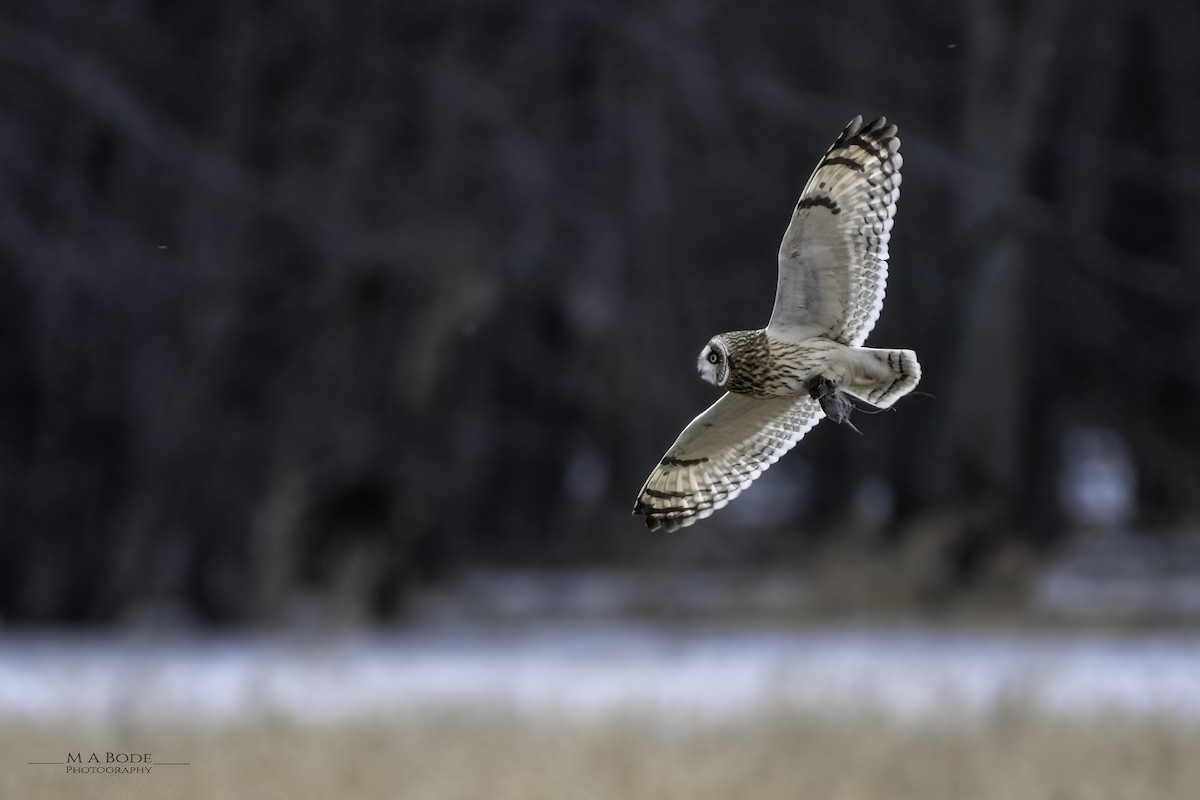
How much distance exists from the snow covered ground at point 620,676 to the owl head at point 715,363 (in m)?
4.85

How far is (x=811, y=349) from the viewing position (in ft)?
9.71

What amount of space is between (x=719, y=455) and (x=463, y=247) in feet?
26.9

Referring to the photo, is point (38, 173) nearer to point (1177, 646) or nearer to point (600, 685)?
point (600, 685)

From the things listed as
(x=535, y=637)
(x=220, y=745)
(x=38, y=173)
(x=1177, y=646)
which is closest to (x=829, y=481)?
(x=535, y=637)

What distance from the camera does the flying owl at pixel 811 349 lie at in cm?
289

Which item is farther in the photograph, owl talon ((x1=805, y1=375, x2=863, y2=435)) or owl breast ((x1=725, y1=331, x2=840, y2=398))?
owl breast ((x1=725, y1=331, x2=840, y2=398))

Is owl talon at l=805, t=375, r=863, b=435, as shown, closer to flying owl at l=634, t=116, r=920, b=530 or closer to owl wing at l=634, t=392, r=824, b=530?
flying owl at l=634, t=116, r=920, b=530

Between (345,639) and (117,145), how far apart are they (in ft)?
14.4

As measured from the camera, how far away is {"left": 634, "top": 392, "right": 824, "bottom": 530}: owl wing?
Answer: 10.9ft

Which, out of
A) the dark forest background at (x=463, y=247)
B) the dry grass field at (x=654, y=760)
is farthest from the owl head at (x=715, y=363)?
the dark forest background at (x=463, y=247)

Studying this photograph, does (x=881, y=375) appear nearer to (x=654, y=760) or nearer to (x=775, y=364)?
(x=775, y=364)

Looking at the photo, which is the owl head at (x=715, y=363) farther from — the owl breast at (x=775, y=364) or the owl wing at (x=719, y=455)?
the owl wing at (x=719, y=455)

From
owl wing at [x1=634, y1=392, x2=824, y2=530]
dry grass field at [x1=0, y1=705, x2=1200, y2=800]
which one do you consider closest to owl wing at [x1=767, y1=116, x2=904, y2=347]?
owl wing at [x1=634, y1=392, x2=824, y2=530]

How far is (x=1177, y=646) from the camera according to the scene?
37.3 feet
